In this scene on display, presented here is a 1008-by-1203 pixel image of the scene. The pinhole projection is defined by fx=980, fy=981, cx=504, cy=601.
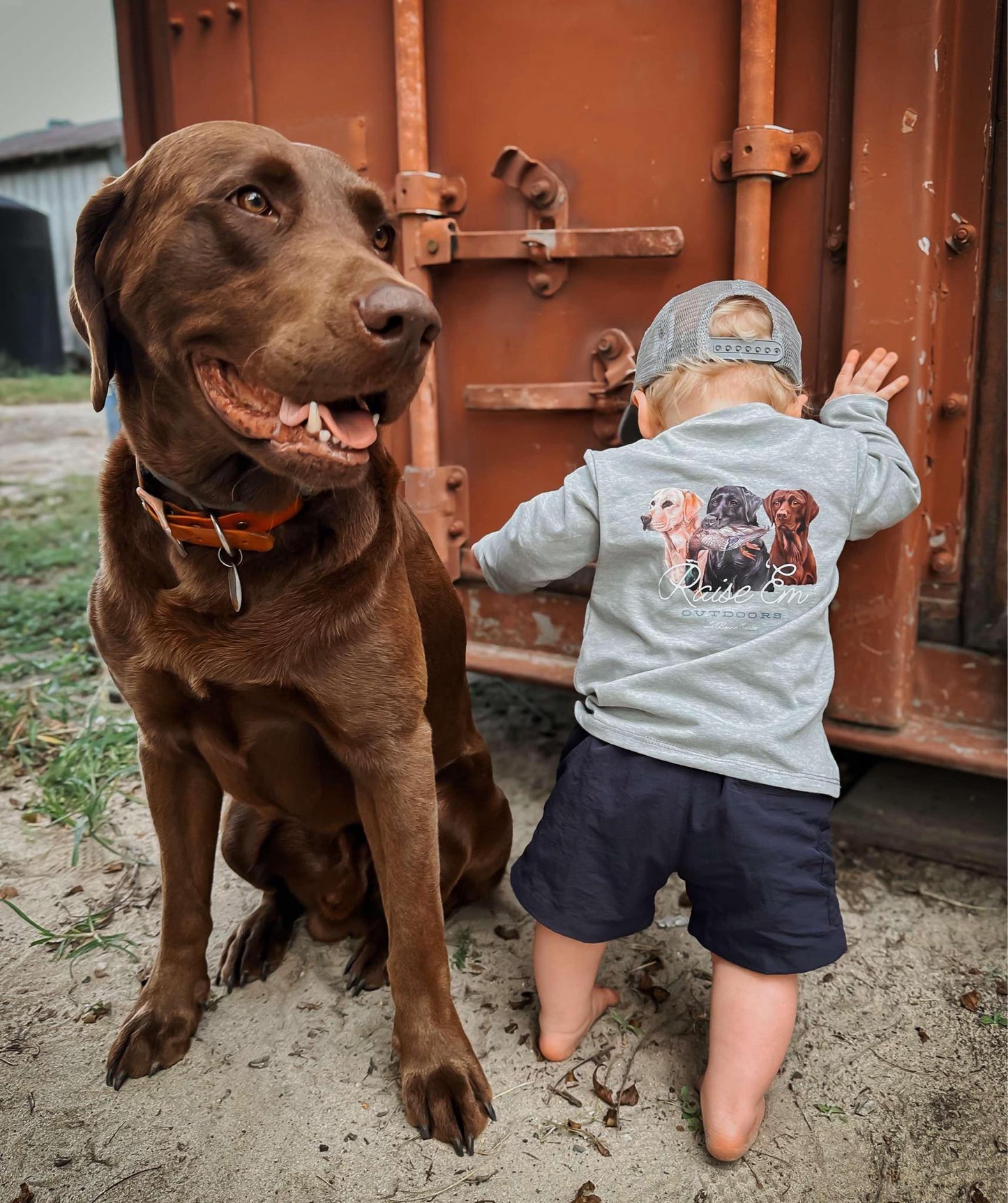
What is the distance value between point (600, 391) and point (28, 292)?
1479 centimetres

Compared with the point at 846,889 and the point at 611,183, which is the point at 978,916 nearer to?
the point at 846,889

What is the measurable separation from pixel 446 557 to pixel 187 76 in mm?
1605

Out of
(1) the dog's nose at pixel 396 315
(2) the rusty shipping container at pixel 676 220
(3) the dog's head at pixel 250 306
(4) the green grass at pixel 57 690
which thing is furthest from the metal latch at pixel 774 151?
(4) the green grass at pixel 57 690

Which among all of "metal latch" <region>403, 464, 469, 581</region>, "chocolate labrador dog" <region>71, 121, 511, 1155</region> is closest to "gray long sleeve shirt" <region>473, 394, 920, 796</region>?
"chocolate labrador dog" <region>71, 121, 511, 1155</region>

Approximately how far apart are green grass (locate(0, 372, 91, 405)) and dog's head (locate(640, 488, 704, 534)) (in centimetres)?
1054

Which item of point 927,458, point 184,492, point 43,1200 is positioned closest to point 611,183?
point 927,458

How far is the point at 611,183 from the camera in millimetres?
2344

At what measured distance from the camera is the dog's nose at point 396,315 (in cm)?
133

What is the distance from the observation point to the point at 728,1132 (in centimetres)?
161

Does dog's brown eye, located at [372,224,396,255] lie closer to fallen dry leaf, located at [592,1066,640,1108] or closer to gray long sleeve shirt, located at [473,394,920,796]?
gray long sleeve shirt, located at [473,394,920,796]

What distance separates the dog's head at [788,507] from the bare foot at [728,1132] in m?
0.99

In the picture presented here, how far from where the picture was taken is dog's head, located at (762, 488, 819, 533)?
67.2 inches

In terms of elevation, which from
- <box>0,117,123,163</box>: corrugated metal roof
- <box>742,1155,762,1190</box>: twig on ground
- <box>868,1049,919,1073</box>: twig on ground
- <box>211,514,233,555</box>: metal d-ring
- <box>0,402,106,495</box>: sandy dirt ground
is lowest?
<box>868,1049,919,1073</box>: twig on ground

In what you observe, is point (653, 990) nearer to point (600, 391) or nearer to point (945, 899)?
point (945, 899)
